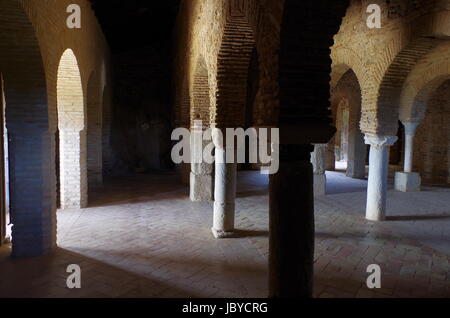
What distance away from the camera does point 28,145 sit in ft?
17.2

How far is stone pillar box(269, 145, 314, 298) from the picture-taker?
10.9 ft

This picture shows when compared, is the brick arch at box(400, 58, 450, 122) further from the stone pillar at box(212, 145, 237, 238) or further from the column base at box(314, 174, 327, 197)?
the stone pillar at box(212, 145, 237, 238)

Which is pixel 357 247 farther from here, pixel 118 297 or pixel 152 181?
pixel 152 181

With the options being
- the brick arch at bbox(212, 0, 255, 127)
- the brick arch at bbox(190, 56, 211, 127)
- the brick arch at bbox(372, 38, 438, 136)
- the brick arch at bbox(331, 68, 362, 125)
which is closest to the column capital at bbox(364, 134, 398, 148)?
the brick arch at bbox(372, 38, 438, 136)

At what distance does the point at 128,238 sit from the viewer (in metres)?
6.36

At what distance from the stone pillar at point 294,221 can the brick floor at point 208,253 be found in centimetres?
111

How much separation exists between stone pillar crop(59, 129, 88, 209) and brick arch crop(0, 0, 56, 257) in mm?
2562

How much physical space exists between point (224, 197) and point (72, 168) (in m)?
3.78

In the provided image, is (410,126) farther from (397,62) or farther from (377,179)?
(397,62)

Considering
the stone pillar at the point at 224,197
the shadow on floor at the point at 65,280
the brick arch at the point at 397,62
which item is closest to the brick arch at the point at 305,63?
A: the shadow on floor at the point at 65,280

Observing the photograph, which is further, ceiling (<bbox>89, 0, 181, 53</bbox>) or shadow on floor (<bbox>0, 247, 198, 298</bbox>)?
ceiling (<bbox>89, 0, 181, 53</bbox>)

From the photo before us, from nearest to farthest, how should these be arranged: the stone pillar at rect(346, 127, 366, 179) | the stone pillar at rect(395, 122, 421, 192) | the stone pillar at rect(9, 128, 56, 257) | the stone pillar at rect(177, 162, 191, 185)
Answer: the stone pillar at rect(9, 128, 56, 257) < the stone pillar at rect(395, 122, 421, 192) < the stone pillar at rect(177, 162, 191, 185) < the stone pillar at rect(346, 127, 366, 179)
